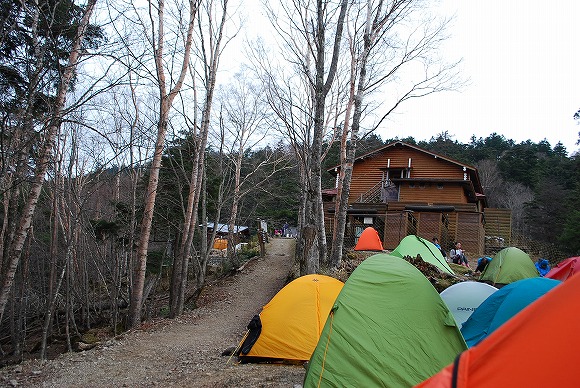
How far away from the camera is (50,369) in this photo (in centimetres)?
729

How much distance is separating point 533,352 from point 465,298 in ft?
21.0

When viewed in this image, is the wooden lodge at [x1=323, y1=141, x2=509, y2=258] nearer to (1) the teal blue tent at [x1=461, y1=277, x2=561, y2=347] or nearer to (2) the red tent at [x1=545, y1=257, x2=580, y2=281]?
(2) the red tent at [x1=545, y1=257, x2=580, y2=281]

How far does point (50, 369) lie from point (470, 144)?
214 ft

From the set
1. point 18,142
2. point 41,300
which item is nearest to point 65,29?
point 18,142

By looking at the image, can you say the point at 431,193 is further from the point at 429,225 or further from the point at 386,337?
the point at 386,337

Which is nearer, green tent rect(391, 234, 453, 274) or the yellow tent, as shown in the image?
the yellow tent

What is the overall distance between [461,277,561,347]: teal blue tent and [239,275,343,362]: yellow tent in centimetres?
227

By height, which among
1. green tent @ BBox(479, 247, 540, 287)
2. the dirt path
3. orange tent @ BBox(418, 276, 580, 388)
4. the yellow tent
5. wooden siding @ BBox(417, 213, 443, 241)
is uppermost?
wooden siding @ BBox(417, 213, 443, 241)

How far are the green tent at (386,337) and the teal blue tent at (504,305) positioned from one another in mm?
777

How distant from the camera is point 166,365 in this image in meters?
7.38

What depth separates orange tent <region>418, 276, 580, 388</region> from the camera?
1993mm

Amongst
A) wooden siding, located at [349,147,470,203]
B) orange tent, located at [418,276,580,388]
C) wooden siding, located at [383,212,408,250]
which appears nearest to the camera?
orange tent, located at [418,276,580,388]

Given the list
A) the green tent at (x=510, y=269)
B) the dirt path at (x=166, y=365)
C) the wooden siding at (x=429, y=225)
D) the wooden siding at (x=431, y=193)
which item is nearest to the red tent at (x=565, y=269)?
the green tent at (x=510, y=269)

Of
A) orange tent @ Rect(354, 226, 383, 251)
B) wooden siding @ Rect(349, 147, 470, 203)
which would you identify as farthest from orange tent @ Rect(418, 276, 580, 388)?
wooden siding @ Rect(349, 147, 470, 203)
